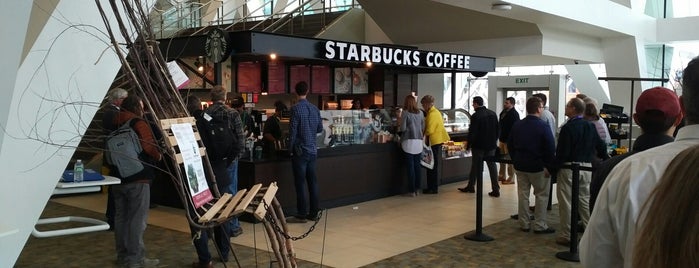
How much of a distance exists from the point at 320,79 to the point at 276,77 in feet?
3.00

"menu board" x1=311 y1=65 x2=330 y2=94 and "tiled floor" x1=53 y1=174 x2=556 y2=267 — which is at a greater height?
"menu board" x1=311 y1=65 x2=330 y2=94

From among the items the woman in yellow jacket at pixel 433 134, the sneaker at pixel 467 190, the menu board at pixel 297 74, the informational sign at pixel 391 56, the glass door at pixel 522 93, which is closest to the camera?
the informational sign at pixel 391 56

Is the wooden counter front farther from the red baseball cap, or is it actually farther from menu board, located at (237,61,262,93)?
the red baseball cap

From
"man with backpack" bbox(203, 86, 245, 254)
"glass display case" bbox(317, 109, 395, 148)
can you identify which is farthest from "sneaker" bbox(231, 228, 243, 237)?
"glass display case" bbox(317, 109, 395, 148)

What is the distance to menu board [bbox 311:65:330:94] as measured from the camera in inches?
430

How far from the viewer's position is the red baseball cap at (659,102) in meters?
2.99

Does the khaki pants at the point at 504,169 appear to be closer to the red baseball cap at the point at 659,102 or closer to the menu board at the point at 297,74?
the menu board at the point at 297,74

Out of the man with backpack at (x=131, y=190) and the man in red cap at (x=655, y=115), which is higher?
the man in red cap at (x=655, y=115)

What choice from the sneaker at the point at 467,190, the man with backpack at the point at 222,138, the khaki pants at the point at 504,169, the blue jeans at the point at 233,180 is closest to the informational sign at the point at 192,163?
the man with backpack at the point at 222,138

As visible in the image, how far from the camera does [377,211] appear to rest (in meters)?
7.47

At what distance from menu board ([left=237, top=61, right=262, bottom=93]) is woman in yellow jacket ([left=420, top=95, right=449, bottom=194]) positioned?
122 inches

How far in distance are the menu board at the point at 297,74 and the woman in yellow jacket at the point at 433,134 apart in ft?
8.84

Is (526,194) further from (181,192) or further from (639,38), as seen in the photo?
(639,38)

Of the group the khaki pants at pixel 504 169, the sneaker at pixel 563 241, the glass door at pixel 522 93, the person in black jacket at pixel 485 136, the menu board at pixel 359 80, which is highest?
the menu board at pixel 359 80
